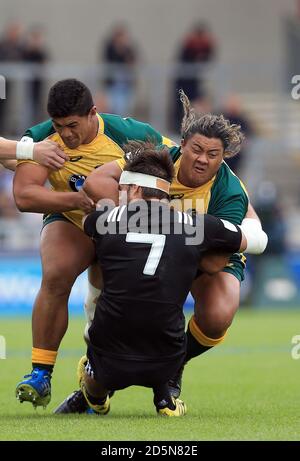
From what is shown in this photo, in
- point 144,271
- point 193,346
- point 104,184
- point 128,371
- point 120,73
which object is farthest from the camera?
point 120,73

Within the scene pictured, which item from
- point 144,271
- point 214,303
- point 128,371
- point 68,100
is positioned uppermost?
point 68,100

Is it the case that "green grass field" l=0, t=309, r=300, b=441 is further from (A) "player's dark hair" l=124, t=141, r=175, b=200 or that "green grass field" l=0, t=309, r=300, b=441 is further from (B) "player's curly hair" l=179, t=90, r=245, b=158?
(B) "player's curly hair" l=179, t=90, r=245, b=158

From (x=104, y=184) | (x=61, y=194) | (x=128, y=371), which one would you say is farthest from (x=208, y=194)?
(x=128, y=371)

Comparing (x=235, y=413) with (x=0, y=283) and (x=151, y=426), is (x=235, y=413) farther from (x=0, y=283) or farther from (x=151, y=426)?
(x=0, y=283)

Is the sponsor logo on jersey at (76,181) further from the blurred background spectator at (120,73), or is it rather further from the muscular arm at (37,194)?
the blurred background spectator at (120,73)

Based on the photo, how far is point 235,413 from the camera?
785 centimetres

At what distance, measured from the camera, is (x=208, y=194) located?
26.1 feet

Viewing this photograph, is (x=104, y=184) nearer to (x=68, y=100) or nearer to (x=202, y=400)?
(x=68, y=100)

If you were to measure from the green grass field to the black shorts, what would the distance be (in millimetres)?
237

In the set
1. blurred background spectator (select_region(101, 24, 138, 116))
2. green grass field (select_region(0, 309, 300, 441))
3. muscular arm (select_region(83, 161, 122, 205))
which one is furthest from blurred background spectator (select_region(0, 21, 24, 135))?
muscular arm (select_region(83, 161, 122, 205))

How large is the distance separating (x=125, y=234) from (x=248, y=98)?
1728 centimetres

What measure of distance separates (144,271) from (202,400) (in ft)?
6.96

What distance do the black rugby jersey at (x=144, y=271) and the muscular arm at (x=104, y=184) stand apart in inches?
13.0
